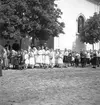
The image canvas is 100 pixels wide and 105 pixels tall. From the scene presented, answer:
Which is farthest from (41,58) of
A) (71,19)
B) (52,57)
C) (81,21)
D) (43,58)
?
(81,21)

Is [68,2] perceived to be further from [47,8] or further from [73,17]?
[47,8]

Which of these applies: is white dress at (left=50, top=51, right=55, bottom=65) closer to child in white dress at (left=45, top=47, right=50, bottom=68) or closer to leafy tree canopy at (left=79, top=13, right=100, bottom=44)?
child in white dress at (left=45, top=47, right=50, bottom=68)

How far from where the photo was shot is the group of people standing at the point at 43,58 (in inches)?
696

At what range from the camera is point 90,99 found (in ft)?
23.0

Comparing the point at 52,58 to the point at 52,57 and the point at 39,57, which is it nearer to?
the point at 52,57

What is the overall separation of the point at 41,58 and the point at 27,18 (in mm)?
5088

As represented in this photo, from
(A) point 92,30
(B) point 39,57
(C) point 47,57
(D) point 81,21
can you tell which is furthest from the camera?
(D) point 81,21

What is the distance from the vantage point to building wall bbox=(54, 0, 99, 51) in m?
30.5

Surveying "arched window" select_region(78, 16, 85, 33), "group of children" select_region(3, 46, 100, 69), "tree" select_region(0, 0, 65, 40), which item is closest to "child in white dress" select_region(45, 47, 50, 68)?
"group of children" select_region(3, 46, 100, 69)

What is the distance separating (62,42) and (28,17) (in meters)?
8.66

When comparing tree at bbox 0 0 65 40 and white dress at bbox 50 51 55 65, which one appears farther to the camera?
tree at bbox 0 0 65 40

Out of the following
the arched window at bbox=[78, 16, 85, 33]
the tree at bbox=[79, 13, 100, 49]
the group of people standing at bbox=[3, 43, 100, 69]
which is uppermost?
the arched window at bbox=[78, 16, 85, 33]

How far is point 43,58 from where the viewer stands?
62.8 ft

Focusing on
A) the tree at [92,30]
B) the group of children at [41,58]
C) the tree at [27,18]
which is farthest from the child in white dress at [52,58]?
the tree at [92,30]
